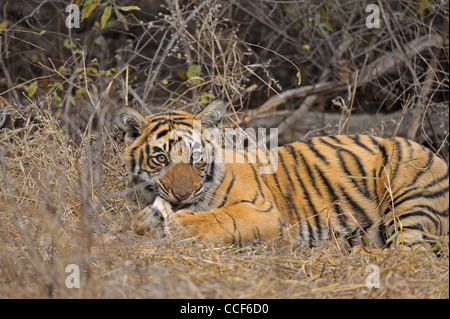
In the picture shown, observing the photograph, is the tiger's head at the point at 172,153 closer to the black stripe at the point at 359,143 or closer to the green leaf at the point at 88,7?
the black stripe at the point at 359,143

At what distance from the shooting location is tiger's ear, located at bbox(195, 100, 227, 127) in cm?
363

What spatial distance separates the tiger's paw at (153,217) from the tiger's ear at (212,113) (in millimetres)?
564

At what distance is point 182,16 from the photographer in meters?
5.25

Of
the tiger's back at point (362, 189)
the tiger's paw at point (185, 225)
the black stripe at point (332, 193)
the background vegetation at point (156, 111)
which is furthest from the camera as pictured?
the black stripe at point (332, 193)

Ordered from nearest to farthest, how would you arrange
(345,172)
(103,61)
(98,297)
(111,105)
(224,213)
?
(98,297) < (224,213) < (345,172) < (111,105) < (103,61)

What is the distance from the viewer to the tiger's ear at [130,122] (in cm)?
356

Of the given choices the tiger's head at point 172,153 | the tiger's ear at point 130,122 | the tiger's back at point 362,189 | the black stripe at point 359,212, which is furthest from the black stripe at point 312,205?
the tiger's ear at point 130,122

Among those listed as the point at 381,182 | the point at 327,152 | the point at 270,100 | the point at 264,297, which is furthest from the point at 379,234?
the point at 270,100

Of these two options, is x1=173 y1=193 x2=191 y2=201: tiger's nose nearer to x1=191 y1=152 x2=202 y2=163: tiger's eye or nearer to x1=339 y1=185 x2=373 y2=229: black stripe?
x1=191 y1=152 x2=202 y2=163: tiger's eye

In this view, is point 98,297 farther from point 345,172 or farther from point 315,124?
point 315,124

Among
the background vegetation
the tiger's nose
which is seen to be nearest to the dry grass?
the background vegetation

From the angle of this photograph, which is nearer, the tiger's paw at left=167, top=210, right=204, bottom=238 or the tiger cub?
the tiger's paw at left=167, top=210, right=204, bottom=238

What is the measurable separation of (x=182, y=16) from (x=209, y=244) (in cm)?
268

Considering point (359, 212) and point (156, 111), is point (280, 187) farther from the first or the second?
point (156, 111)
